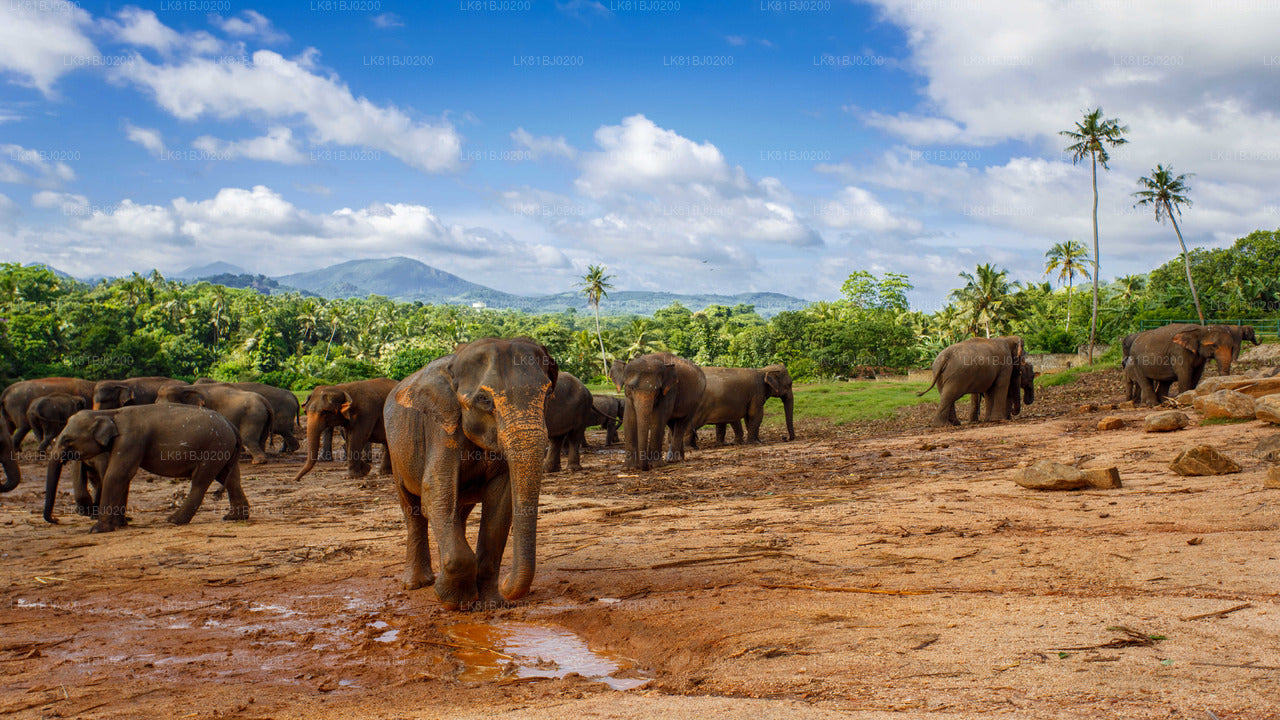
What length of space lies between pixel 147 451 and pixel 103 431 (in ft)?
2.24

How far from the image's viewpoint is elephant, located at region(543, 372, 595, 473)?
1839cm

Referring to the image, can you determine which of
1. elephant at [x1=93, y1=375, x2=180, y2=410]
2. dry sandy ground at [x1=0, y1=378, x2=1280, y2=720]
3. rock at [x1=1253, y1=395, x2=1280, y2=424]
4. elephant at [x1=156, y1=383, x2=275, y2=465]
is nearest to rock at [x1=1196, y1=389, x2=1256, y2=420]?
rock at [x1=1253, y1=395, x2=1280, y2=424]

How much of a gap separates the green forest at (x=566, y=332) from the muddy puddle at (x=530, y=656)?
40357mm

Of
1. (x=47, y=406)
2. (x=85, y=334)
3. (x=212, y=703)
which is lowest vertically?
(x=212, y=703)

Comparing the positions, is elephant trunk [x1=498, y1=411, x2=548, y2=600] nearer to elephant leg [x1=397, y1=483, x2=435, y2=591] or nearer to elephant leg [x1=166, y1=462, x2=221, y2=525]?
elephant leg [x1=397, y1=483, x2=435, y2=591]

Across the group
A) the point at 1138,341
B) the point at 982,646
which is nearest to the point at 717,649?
the point at 982,646

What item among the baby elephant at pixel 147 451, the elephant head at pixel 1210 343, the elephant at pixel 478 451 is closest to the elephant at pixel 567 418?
the baby elephant at pixel 147 451

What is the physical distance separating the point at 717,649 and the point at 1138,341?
77.9ft

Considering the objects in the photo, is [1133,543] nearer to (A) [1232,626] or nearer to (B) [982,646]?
(A) [1232,626]

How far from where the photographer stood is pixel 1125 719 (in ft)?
13.8

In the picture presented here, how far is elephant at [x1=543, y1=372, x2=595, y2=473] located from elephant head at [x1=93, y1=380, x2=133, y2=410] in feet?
40.2

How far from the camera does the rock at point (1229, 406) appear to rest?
15625 mm

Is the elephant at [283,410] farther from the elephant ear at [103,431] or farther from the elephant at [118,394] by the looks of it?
the elephant ear at [103,431]

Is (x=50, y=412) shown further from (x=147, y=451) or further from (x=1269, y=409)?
(x=1269, y=409)
